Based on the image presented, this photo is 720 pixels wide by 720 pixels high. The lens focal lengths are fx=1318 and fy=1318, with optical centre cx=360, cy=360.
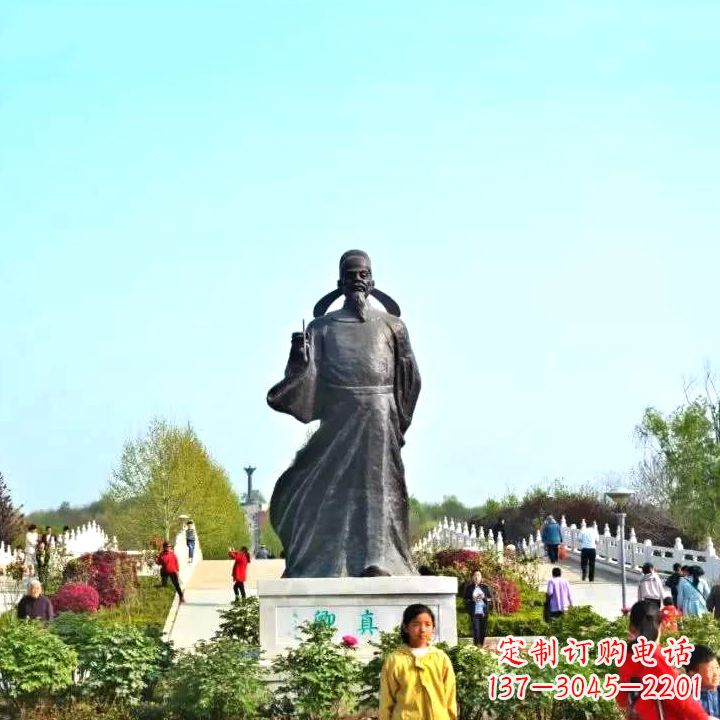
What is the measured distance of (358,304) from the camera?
1242 centimetres

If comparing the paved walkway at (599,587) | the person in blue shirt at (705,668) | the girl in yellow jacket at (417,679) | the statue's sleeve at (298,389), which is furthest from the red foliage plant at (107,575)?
the person in blue shirt at (705,668)

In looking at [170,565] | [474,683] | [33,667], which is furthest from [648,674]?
[170,565]

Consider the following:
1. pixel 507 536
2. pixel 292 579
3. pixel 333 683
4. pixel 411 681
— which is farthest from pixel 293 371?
pixel 507 536

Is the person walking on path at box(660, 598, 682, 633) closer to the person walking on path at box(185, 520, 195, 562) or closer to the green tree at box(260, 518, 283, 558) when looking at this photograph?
the person walking on path at box(185, 520, 195, 562)

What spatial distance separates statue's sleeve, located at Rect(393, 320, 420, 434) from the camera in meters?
12.5

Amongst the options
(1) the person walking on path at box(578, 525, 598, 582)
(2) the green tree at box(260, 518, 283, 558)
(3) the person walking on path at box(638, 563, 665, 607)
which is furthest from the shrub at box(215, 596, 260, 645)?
(2) the green tree at box(260, 518, 283, 558)

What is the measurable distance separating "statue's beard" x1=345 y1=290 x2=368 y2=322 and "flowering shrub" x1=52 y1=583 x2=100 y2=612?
9722 millimetres

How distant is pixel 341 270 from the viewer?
41.1 feet

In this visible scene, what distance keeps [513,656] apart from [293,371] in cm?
376

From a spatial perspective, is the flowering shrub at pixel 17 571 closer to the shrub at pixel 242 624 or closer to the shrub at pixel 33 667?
the shrub at pixel 242 624

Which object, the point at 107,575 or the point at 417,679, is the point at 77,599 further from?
the point at 417,679

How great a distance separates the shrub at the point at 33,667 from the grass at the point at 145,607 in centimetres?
841

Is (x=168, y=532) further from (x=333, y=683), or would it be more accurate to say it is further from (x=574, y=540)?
(x=333, y=683)

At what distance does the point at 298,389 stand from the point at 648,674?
6.26 meters
